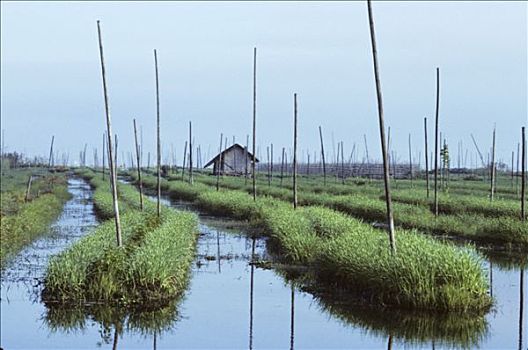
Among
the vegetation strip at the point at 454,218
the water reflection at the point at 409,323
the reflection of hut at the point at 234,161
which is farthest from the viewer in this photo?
the reflection of hut at the point at 234,161

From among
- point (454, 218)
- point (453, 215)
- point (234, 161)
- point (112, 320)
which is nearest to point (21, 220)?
point (454, 218)

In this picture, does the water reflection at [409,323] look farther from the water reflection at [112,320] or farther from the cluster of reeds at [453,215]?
the cluster of reeds at [453,215]

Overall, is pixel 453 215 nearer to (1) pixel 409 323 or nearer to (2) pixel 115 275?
(1) pixel 409 323

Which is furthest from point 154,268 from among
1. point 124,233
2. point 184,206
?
point 184,206

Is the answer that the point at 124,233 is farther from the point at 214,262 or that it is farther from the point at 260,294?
the point at 260,294

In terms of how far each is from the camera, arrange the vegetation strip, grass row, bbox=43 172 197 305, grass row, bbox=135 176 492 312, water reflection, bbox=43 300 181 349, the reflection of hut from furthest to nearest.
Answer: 1. the reflection of hut
2. the vegetation strip
3. grass row, bbox=43 172 197 305
4. grass row, bbox=135 176 492 312
5. water reflection, bbox=43 300 181 349

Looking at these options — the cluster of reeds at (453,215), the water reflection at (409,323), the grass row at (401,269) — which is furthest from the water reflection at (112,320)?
the cluster of reeds at (453,215)

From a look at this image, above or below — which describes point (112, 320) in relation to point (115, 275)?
below

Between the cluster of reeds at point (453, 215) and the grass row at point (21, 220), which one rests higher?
the cluster of reeds at point (453, 215)

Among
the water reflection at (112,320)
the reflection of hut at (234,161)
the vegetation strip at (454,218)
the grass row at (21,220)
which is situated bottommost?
the water reflection at (112,320)

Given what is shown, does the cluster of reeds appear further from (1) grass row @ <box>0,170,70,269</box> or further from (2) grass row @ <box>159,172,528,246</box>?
(1) grass row @ <box>0,170,70,269</box>

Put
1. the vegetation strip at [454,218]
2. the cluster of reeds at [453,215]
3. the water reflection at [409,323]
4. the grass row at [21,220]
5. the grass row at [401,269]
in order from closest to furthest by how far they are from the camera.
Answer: the water reflection at [409,323] < the grass row at [401,269] < the grass row at [21,220] < the vegetation strip at [454,218] < the cluster of reeds at [453,215]

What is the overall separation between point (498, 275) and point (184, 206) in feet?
72.7

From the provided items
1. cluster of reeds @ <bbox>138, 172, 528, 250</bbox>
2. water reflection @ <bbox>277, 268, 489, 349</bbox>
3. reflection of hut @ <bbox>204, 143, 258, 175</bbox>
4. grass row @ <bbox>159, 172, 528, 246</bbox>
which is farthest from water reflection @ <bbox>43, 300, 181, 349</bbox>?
reflection of hut @ <bbox>204, 143, 258, 175</bbox>
